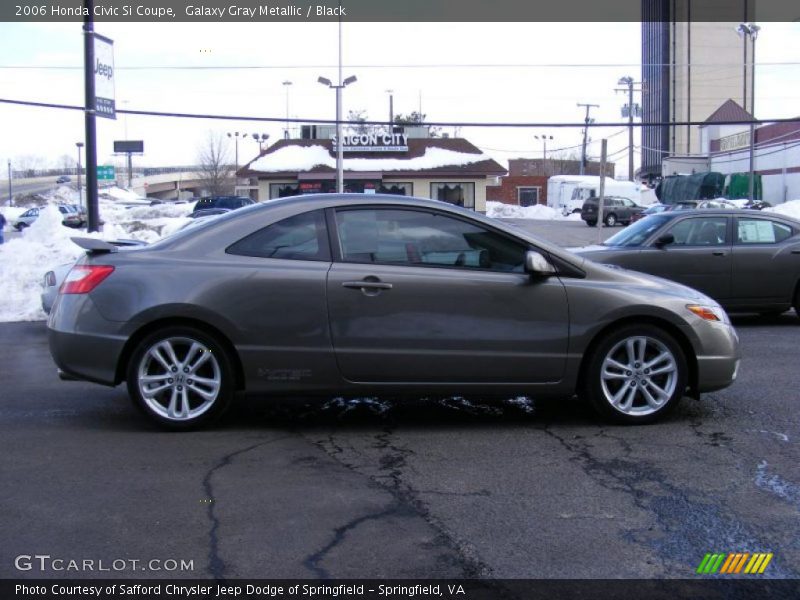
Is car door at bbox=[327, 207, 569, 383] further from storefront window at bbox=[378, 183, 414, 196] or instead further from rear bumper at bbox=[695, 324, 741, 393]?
storefront window at bbox=[378, 183, 414, 196]

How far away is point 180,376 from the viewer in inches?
233

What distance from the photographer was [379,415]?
661cm

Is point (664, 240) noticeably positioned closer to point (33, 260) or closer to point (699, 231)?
point (699, 231)

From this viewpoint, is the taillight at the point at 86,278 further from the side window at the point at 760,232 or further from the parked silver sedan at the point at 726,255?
the side window at the point at 760,232

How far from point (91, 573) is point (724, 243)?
9.43 metres

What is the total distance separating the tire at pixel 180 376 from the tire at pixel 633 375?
8.15 feet

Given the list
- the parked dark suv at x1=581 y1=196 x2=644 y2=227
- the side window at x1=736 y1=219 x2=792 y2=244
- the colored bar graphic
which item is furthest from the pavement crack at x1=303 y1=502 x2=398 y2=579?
the parked dark suv at x1=581 y1=196 x2=644 y2=227

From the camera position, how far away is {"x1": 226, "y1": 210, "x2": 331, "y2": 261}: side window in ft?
20.0

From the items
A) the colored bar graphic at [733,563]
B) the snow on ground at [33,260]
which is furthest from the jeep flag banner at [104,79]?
the colored bar graphic at [733,563]

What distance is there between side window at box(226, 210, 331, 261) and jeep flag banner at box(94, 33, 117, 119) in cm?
1070

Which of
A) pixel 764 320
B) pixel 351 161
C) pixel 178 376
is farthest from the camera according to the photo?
pixel 351 161

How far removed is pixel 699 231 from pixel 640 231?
73 cm

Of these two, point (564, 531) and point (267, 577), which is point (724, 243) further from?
point (267, 577)

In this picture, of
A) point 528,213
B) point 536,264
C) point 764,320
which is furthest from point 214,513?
point 528,213
